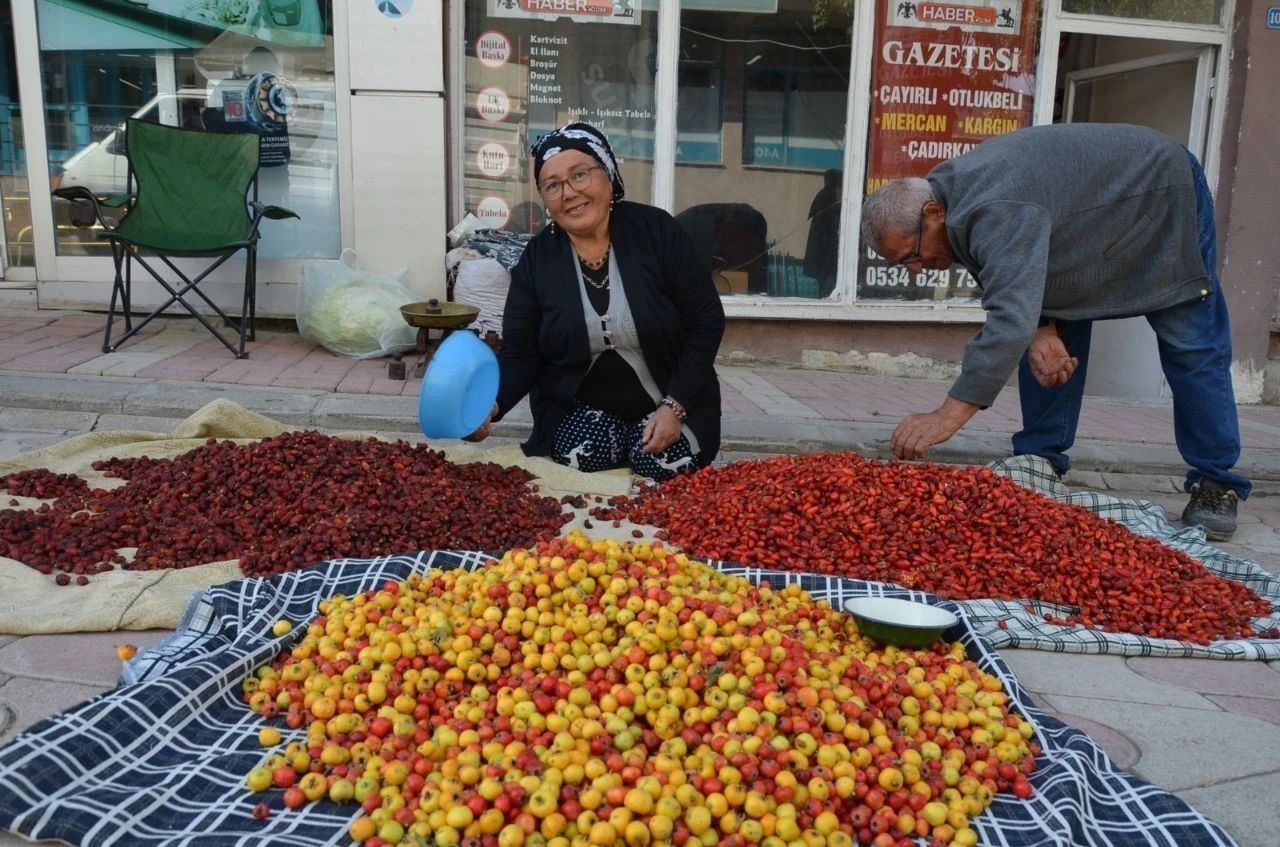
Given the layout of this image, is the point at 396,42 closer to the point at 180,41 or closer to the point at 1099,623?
the point at 180,41

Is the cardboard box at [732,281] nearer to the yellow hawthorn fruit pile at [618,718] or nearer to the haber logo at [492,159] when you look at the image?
the haber logo at [492,159]

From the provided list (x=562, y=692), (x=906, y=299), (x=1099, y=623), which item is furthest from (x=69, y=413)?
(x=906, y=299)

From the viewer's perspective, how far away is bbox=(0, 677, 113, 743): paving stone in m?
2.13

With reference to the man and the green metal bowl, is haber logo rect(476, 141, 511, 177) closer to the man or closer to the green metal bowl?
the man

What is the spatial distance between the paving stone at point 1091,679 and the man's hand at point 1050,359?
1324 mm

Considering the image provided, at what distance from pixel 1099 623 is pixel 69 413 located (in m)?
4.30

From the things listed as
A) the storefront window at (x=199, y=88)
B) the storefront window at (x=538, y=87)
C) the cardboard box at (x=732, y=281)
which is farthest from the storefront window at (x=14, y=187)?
the cardboard box at (x=732, y=281)

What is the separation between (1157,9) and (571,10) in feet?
12.3

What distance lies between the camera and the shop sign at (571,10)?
6246mm

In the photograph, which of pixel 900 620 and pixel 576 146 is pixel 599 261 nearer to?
pixel 576 146

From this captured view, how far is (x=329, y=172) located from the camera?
6430 mm

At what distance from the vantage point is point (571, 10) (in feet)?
20.6

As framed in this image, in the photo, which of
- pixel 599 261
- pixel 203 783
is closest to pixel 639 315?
pixel 599 261

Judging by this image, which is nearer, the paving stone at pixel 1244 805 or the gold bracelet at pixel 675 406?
the paving stone at pixel 1244 805
